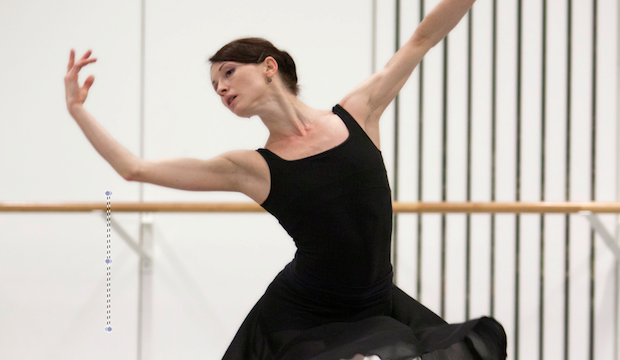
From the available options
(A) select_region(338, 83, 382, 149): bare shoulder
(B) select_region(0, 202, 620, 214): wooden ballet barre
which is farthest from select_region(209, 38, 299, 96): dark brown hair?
(B) select_region(0, 202, 620, 214): wooden ballet barre

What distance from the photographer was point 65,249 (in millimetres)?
2127

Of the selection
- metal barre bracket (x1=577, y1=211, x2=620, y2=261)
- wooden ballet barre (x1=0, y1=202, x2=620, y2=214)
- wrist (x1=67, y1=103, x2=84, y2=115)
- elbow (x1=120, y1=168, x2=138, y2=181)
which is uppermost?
wrist (x1=67, y1=103, x2=84, y2=115)

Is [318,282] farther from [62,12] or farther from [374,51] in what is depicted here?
[62,12]

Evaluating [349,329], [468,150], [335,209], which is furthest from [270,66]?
[468,150]

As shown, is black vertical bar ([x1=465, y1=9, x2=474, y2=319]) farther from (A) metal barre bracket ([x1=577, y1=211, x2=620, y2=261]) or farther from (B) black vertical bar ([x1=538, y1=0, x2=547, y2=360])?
(A) metal barre bracket ([x1=577, y1=211, x2=620, y2=261])

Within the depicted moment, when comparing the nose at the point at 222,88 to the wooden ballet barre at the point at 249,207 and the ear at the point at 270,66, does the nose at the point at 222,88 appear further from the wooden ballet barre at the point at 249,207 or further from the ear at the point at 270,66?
the wooden ballet barre at the point at 249,207

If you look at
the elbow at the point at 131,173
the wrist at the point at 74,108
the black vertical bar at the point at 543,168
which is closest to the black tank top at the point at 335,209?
the elbow at the point at 131,173

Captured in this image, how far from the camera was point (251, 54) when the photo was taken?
44.1 inches

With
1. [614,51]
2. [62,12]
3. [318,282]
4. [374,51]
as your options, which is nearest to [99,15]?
[62,12]

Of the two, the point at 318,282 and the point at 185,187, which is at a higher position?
the point at 185,187

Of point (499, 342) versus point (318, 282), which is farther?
point (318, 282)

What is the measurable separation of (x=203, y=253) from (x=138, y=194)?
353 millimetres

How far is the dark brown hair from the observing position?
1111mm

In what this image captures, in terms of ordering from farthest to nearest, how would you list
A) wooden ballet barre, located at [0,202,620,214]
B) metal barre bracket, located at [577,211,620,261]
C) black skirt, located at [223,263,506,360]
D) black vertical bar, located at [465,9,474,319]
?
1. black vertical bar, located at [465,9,474,319]
2. metal barre bracket, located at [577,211,620,261]
3. wooden ballet barre, located at [0,202,620,214]
4. black skirt, located at [223,263,506,360]
